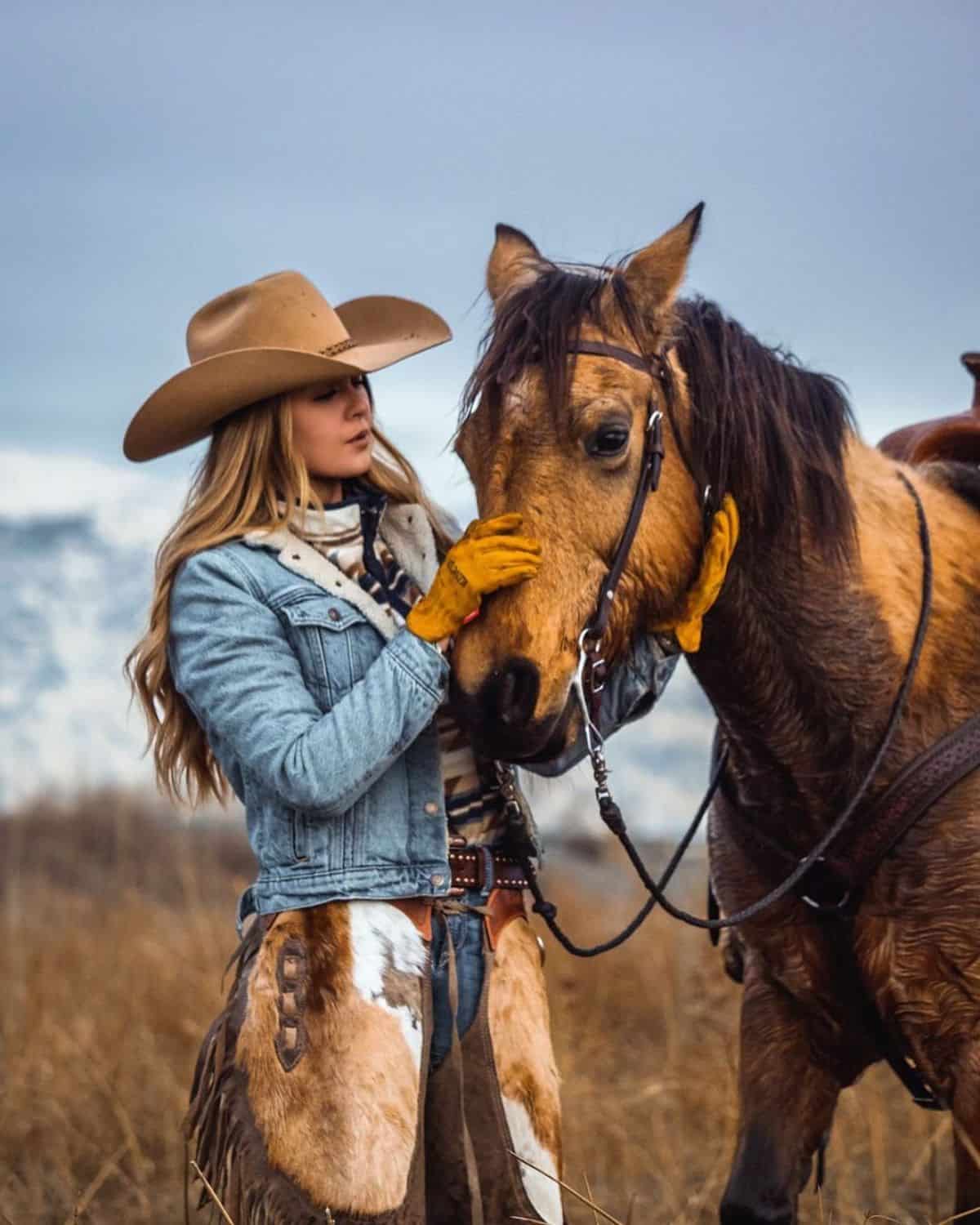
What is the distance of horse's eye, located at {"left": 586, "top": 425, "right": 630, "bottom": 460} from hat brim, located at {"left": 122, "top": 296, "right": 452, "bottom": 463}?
1.81 feet

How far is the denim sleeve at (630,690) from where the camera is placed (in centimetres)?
268

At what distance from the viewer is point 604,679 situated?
8.23ft

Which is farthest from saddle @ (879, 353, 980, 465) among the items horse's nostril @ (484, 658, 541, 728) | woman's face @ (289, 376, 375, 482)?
horse's nostril @ (484, 658, 541, 728)

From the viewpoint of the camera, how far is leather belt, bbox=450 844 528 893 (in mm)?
2643

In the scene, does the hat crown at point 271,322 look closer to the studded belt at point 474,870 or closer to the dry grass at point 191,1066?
the studded belt at point 474,870

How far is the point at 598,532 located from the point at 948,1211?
2.93 meters

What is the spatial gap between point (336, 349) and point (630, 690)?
911 mm

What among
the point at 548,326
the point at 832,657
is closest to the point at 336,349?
the point at 548,326

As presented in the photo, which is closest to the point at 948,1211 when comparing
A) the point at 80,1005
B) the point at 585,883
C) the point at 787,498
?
the point at 787,498

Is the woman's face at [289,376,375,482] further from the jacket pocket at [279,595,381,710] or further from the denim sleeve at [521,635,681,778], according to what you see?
the denim sleeve at [521,635,681,778]

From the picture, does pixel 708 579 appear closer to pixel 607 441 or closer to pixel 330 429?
pixel 607 441

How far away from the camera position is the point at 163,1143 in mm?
5133

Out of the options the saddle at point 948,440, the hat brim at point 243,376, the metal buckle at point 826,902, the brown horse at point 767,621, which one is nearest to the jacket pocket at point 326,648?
the brown horse at point 767,621

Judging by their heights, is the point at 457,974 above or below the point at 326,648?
below
